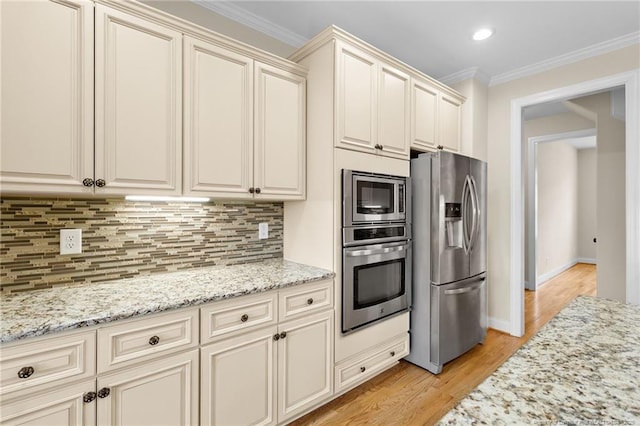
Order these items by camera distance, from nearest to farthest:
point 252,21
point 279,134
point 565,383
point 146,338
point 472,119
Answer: point 565,383 < point 146,338 < point 279,134 < point 252,21 < point 472,119

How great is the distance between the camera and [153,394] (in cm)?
134

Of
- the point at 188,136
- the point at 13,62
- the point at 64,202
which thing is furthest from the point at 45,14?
the point at 64,202

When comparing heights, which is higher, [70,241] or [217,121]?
[217,121]

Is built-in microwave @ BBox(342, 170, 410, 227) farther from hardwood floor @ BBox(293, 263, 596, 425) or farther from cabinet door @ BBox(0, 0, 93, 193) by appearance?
cabinet door @ BBox(0, 0, 93, 193)

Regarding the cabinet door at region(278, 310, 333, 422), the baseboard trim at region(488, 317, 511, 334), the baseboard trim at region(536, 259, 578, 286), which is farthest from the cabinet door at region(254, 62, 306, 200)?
the baseboard trim at region(536, 259, 578, 286)

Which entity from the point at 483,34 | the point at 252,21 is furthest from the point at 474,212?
the point at 252,21

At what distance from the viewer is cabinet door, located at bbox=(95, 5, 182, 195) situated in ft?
4.82

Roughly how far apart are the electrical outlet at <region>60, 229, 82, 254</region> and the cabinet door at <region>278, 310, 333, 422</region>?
45.7 inches

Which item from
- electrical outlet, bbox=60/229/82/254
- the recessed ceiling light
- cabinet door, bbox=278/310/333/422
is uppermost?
the recessed ceiling light

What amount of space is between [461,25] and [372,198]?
1.54 m

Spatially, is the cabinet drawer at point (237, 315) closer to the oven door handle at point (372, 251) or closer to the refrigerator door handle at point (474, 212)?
the oven door handle at point (372, 251)

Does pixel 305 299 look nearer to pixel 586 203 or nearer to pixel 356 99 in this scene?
pixel 356 99

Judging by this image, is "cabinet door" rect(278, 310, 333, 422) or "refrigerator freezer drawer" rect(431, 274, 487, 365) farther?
"refrigerator freezer drawer" rect(431, 274, 487, 365)

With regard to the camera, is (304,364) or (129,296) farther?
(304,364)
